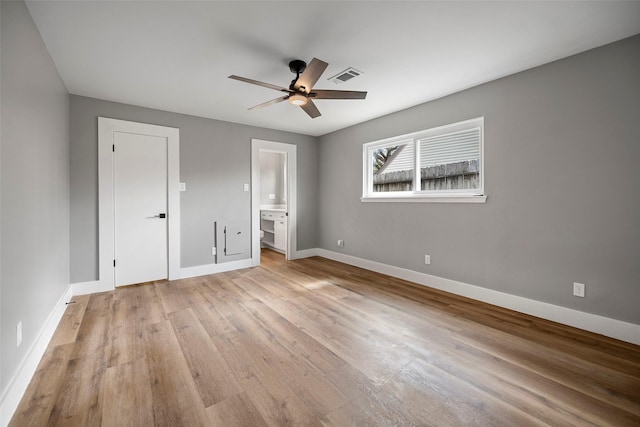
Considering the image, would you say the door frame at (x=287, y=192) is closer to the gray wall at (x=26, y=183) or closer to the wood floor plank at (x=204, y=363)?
the wood floor plank at (x=204, y=363)

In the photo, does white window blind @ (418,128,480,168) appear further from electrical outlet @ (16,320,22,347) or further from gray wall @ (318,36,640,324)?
electrical outlet @ (16,320,22,347)

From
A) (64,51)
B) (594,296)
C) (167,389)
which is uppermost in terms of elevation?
(64,51)

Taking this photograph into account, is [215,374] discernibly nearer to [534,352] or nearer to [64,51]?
[534,352]

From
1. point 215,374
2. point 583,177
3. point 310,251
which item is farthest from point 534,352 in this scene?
point 310,251

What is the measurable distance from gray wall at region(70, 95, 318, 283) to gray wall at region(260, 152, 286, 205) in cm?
186

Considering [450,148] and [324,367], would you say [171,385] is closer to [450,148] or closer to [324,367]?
[324,367]

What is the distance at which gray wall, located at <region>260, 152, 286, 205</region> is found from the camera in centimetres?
690

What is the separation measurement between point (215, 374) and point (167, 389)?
276 mm

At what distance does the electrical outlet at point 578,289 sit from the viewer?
2429 millimetres

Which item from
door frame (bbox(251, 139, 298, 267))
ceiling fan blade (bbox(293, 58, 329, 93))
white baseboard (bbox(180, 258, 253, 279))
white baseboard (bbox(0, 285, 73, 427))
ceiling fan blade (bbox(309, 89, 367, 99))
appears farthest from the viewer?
door frame (bbox(251, 139, 298, 267))

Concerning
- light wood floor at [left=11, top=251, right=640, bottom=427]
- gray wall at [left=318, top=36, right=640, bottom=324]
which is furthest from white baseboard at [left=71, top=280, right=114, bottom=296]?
gray wall at [left=318, top=36, right=640, bottom=324]

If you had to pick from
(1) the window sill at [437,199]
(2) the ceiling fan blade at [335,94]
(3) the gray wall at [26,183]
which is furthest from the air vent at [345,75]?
(3) the gray wall at [26,183]

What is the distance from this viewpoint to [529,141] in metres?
2.71

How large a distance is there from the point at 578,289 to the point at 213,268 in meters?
4.39
